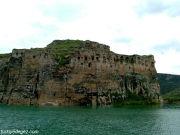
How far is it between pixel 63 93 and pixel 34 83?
8879 mm

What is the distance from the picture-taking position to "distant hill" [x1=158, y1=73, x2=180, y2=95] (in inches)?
4993

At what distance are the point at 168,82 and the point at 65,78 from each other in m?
97.7

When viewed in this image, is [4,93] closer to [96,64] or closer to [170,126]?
[96,64]

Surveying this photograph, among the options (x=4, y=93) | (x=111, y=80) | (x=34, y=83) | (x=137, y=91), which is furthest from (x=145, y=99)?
(x=4, y=93)

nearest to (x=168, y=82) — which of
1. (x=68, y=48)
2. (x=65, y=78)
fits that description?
(x=68, y=48)

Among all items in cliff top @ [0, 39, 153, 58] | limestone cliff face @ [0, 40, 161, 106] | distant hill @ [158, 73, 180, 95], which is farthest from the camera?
distant hill @ [158, 73, 180, 95]

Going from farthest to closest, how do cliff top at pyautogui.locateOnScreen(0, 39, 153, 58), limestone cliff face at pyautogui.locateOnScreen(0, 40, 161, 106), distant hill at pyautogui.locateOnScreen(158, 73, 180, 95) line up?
distant hill at pyautogui.locateOnScreen(158, 73, 180, 95)
cliff top at pyautogui.locateOnScreen(0, 39, 153, 58)
limestone cliff face at pyautogui.locateOnScreen(0, 40, 161, 106)

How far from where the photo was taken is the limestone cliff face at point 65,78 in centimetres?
5425

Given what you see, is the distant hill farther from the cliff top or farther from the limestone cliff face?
the limestone cliff face

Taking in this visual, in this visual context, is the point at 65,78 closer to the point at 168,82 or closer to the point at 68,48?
the point at 68,48

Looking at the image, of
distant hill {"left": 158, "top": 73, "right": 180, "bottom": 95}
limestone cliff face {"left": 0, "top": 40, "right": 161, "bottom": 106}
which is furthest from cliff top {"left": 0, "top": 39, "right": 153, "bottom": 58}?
distant hill {"left": 158, "top": 73, "right": 180, "bottom": 95}

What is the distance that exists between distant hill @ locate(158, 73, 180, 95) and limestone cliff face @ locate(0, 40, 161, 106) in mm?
67553

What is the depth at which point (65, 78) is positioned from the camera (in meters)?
55.6

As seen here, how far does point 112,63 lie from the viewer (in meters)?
62.4
